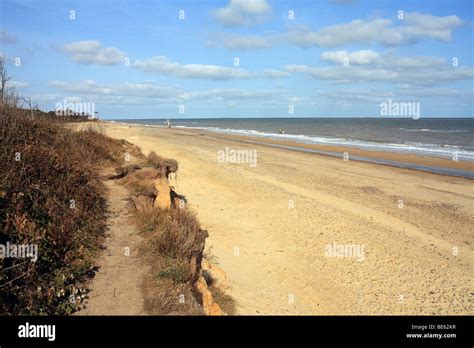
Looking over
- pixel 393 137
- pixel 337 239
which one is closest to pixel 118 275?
pixel 337 239

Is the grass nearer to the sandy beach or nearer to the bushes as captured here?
the bushes

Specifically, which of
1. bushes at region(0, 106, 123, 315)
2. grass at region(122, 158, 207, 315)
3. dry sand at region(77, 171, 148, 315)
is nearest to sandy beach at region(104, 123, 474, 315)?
grass at region(122, 158, 207, 315)

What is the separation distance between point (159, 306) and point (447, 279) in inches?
306

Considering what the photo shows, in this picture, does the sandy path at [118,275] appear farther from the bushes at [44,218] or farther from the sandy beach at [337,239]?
the sandy beach at [337,239]

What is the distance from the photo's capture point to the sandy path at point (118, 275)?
15.8ft

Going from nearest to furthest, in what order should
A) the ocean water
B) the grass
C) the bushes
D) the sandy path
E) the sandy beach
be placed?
the bushes, the sandy path, the grass, the sandy beach, the ocean water

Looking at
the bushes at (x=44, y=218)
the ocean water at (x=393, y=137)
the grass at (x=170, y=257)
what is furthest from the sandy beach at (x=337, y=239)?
the ocean water at (x=393, y=137)

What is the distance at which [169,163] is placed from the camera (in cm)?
1359

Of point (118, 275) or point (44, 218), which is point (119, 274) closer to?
point (118, 275)

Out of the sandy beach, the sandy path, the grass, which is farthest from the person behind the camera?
the sandy beach

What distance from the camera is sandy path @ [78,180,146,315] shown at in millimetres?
4809

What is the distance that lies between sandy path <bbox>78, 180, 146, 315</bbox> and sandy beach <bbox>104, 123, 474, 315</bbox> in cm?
266

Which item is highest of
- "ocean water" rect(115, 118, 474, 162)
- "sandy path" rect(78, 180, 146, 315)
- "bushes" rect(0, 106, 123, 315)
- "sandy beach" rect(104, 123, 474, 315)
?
"ocean water" rect(115, 118, 474, 162)

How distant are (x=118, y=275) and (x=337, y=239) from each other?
8.12 metres
